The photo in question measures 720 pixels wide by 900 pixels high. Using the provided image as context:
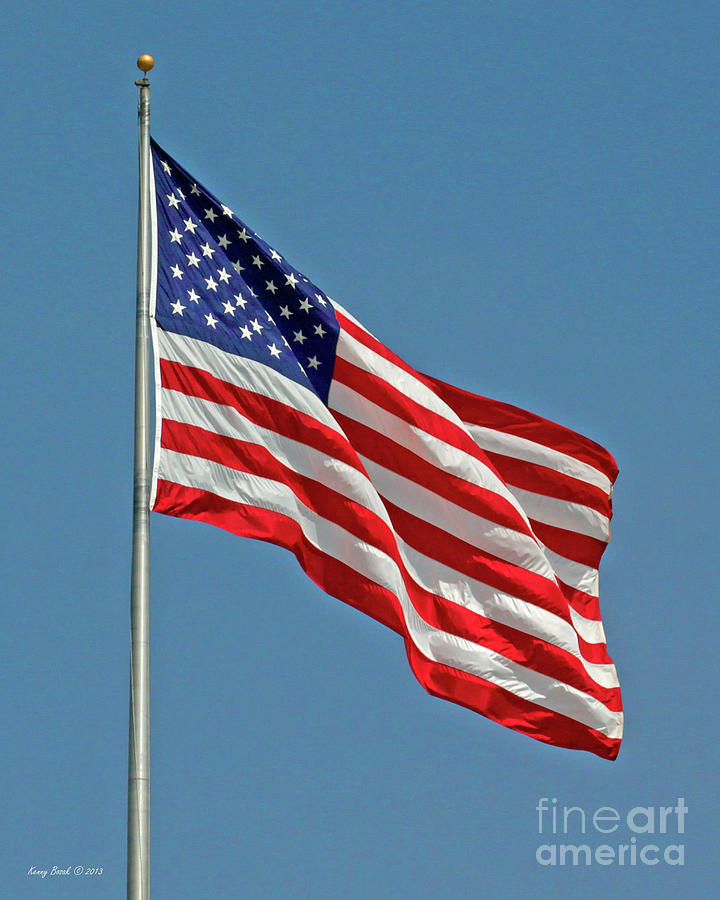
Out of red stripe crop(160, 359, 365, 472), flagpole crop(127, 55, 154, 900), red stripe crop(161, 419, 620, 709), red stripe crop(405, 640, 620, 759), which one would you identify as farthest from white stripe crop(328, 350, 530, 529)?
flagpole crop(127, 55, 154, 900)

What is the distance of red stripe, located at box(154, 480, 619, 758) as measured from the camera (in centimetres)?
2178

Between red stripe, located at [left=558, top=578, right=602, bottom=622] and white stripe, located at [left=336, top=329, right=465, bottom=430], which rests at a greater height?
white stripe, located at [left=336, top=329, right=465, bottom=430]

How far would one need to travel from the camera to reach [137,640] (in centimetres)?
2028

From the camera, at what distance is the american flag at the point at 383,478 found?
885 inches

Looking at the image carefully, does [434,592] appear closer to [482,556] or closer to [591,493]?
[482,556]

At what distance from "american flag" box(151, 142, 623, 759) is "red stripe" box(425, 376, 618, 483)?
0.02 m

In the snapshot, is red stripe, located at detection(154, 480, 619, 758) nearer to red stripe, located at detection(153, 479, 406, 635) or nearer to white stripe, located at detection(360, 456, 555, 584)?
red stripe, located at detection(153, 479, 406, 635)

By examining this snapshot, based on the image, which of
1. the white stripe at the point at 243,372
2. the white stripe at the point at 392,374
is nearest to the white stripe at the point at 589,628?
the white stripe at the point at 392,374

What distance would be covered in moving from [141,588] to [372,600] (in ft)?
12.5

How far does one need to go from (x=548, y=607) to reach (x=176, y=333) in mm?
6941

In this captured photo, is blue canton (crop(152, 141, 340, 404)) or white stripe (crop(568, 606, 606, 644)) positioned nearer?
blue canton (crop(152, 141, 340, 404))

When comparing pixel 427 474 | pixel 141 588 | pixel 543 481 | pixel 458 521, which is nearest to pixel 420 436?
pixel 427 474

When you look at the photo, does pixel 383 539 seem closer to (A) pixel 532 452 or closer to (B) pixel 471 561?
(B) pixel 471 561

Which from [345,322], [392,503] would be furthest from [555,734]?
[345,322]
